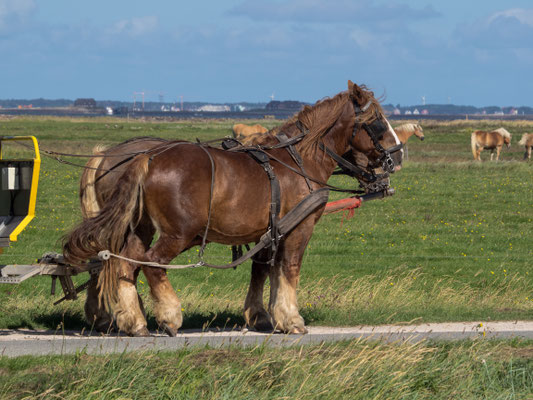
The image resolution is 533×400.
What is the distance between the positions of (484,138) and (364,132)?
124ft

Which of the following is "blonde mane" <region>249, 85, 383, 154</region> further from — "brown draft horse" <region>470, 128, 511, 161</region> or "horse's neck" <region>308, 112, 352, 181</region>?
"brown draft horse" <region>470, 128, 511, 161</region>

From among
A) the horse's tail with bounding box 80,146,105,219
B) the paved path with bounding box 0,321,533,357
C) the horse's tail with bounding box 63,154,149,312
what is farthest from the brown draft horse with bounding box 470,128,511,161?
the horse's tail with bounding box 63,154,149,312

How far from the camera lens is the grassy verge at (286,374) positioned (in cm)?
664

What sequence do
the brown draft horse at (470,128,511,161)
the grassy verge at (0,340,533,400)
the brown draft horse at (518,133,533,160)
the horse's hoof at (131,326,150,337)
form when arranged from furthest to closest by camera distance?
the brown draft horse at (518,133,533,160) < the brown draft horse at (470,128,511,161) < the horse's hoof at (131,326,150,337) < the grassy verge at (0,340,533,400)

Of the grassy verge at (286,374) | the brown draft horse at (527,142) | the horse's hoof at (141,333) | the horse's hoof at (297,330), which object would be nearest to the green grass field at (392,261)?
the horse's hoof at (297,330)

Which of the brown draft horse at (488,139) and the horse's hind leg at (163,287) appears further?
the brown draft horse at (488,139)

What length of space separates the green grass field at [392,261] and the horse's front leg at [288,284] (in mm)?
593

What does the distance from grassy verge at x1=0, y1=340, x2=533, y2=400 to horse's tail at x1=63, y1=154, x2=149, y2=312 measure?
142 cm

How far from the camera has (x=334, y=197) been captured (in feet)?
90.6

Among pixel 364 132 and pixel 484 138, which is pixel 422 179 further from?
pixel 364 132

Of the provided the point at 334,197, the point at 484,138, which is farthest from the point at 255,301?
the point at 484,138

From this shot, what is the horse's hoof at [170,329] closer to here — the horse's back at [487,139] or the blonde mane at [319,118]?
the blonde mane at [319,118]

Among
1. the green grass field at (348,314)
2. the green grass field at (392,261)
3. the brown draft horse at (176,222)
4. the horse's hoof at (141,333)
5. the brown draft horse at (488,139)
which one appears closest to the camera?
the green grass field at (348,314)

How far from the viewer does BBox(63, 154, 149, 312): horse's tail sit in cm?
842
